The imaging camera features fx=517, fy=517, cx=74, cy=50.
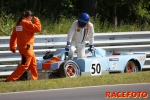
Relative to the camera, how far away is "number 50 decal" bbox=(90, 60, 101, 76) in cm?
1508

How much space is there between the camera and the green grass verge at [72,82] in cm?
1281

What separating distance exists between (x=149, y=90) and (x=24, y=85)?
122 inches

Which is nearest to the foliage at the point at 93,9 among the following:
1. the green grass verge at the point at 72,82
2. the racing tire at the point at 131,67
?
the racing tire at the point at 131,67

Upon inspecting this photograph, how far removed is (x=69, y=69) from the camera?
1471cm

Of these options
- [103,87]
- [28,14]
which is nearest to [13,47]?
[28,14]

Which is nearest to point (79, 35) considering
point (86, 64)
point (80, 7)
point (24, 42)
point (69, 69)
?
point (86, 64)

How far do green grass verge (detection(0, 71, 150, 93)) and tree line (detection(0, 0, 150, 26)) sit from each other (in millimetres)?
8429

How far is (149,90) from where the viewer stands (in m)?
12.3

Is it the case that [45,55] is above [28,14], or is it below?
below

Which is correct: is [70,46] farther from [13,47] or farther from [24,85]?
[24,85]

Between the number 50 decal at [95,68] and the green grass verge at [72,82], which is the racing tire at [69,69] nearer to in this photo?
the number 50 decal at [95,68]

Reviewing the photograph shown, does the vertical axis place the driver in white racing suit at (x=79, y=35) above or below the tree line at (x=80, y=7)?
below

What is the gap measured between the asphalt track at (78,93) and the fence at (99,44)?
12.9 feet

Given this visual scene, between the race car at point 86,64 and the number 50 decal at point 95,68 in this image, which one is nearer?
the race car at point 86,64
